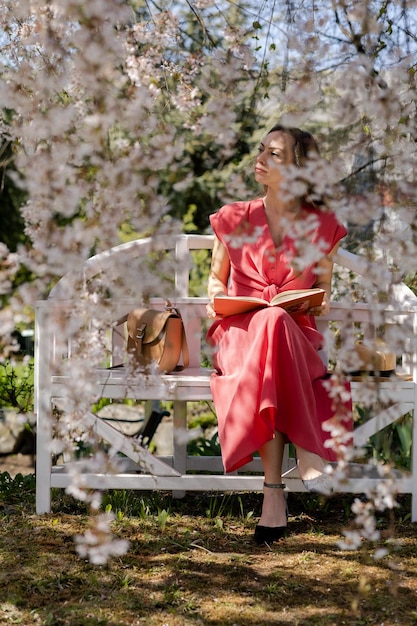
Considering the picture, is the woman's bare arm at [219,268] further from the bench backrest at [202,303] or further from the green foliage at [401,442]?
the green foliage at [401,442]

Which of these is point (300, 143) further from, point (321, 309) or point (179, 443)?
point (179, 443)

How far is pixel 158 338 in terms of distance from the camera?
10.4ft

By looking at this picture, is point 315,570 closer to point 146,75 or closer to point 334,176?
point 334,176

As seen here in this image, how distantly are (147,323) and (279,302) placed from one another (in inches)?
21.4

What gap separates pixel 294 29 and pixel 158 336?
4.01 feet

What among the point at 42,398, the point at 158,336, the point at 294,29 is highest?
the point at 294,29

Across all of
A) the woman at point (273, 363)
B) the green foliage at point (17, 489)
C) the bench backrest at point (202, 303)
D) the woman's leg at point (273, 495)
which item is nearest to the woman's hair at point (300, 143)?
the woman at point (273, 363)

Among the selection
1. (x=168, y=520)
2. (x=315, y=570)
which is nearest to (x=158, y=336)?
(x=168, y=520)

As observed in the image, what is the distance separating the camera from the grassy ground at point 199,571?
226 cm

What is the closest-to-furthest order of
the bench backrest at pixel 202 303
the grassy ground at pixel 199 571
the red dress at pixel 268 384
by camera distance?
1. the grassy ground at pixel 199 571
2. the bench backrest at pixel 202 303
3. the red dress at pixel 268 384

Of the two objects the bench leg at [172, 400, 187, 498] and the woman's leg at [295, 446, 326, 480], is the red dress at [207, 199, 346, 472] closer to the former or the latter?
the woman's leg at [295, 446, 326, 480]

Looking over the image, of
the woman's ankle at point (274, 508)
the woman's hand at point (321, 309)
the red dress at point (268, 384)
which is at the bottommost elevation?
the woman's ankle at point (274, 508)

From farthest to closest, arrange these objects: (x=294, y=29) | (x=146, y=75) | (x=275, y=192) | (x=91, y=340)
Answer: (x=275, y=192) → (x=294, y=29) → (x=146, y=75) → (x=91, y=340)

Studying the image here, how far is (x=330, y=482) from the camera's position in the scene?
284 cm
